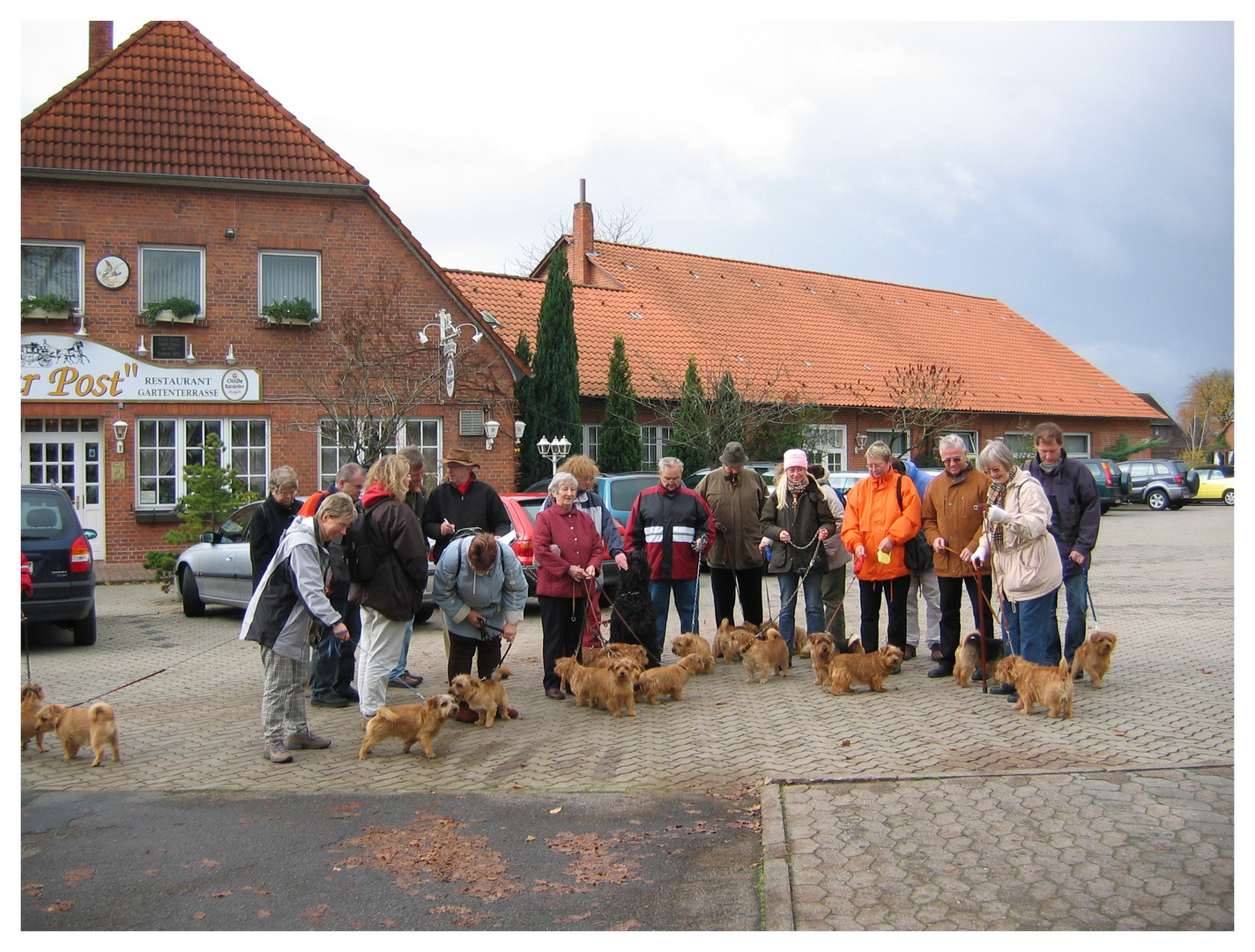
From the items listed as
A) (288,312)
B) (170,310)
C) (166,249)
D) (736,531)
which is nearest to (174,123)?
(166,249)

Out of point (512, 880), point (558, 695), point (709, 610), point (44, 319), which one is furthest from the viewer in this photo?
point (44, 319)

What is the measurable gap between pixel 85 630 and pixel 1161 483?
32649 millimetres

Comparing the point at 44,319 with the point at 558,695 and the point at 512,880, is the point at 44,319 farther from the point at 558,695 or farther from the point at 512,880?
the point at 512,880

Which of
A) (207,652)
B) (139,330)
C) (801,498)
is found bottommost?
(207,652)

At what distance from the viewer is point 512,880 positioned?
178 inches

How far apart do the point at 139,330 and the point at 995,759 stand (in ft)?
55.5

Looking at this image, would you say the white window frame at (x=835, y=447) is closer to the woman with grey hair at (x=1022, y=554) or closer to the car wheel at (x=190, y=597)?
the car wheel at (x=190, y=597)

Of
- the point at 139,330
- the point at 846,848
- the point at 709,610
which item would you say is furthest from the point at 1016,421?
the point at 846,848

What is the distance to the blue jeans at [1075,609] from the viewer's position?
7.86 m

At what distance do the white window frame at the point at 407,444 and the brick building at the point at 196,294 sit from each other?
10 centimetres

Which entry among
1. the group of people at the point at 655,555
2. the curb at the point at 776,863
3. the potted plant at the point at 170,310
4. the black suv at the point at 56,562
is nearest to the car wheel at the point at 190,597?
the black suv at the point at 56,562

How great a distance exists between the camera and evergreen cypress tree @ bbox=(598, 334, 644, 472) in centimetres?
2272

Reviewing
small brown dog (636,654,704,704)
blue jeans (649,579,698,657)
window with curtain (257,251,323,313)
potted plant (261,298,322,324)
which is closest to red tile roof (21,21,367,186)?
window with curtain (257,251,323,313)

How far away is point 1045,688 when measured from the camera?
6934 mm
